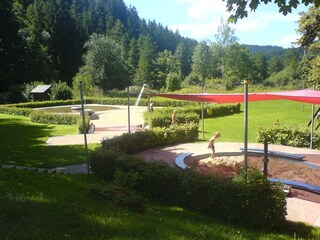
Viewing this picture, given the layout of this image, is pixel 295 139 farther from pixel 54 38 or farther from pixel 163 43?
pixel 163 43

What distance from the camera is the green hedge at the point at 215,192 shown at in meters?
6.10

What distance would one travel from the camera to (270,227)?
608cm

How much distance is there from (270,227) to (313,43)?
14.3 metres

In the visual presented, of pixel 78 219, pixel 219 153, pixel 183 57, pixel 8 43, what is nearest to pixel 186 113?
pixel 219 153

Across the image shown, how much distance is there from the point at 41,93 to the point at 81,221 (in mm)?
40686

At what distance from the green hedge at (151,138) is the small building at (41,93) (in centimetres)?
2828

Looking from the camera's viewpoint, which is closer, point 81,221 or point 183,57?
point 81,221

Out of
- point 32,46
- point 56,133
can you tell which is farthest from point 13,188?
point 32,46

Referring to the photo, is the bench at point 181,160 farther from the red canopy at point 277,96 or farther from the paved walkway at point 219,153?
the red canopy at point 277,96

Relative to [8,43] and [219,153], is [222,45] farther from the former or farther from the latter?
[219,153]

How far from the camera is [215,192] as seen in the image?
6.64 m

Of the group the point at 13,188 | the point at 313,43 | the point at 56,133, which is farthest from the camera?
the point at 56,133

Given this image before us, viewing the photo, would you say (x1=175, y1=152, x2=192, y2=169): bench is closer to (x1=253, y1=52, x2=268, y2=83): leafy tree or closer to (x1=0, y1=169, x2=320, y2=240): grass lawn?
(x1=0, y1=169, x2=320, y2=240): grass lawn

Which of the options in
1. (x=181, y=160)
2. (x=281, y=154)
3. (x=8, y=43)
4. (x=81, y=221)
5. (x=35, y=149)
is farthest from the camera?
(x=8, y=43)
